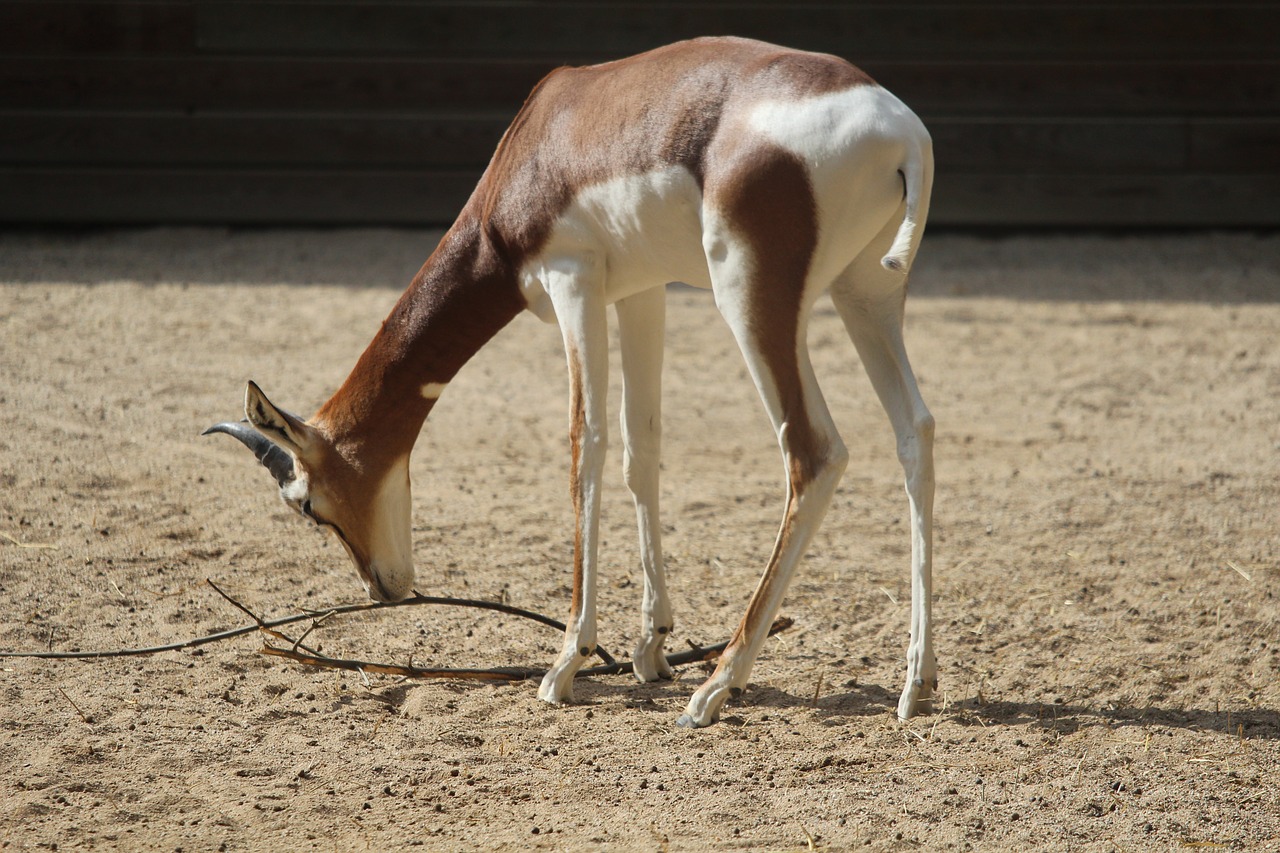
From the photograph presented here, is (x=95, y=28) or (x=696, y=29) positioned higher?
(x=95, y=28)

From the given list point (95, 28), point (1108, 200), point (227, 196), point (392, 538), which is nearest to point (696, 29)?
point (1108, 200)

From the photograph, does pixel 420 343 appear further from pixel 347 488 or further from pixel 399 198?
pixel 399 198

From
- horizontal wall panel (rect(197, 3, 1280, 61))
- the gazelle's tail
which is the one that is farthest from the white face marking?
horizontal wall panel (rect(197, 3, 1280, 61))

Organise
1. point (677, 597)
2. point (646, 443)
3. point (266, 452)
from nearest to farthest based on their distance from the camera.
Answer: point (266, 452) → point (646, 443) → point (677, 597)

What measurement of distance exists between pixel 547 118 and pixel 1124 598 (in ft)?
7.98

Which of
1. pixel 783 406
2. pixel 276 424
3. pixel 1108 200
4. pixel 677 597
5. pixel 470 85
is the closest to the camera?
pixel 783 406

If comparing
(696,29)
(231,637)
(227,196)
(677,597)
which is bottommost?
(677,597)

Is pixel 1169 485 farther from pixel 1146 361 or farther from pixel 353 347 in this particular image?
pixel 353 347

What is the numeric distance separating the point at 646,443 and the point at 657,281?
50 cm

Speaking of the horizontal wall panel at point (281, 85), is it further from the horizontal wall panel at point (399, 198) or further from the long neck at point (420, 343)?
the long neck at point (420, 343)

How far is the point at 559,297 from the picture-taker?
3.39m

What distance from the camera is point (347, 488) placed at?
356cm

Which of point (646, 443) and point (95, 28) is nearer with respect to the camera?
point (646, 443)

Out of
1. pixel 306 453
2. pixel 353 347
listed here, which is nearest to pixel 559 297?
pixel 306 453
